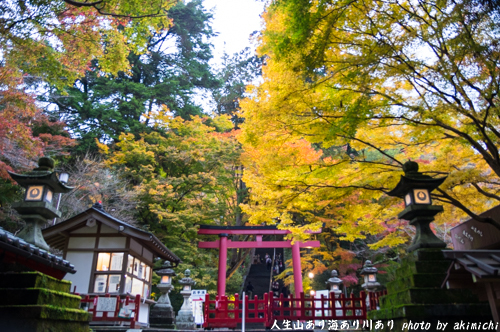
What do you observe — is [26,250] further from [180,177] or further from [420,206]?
[180,177]

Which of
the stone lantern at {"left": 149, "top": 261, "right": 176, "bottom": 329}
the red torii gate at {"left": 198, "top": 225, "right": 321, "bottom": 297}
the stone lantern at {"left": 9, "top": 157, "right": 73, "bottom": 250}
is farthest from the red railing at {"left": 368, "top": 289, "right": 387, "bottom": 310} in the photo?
the stone lantern at {"left": 9, "top": 157, "right": 73, "bottom": 250}

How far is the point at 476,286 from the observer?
198 inches

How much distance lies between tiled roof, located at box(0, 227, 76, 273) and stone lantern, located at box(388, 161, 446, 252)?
6696 mm

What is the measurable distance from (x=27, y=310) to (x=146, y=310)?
860 centimetres

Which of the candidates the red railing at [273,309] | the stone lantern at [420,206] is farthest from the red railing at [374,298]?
the stone lantern at [420,206]

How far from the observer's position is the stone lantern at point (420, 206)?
246 inches

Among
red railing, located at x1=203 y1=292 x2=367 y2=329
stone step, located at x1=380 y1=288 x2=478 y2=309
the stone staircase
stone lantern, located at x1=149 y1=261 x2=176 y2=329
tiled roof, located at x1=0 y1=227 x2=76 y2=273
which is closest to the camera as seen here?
tiled roof, located at x1=0 y1=227 x2=76 y2=273

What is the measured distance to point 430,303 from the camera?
18.4 ft

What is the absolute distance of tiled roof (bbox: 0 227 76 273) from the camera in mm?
4368

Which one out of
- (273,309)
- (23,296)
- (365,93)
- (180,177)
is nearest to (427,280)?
(365,93)

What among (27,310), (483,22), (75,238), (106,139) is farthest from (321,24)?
(106,139)

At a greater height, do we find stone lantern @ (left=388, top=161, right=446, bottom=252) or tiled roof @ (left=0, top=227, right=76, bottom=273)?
stone lantern @ (left=388, top=161, right=446, bottom=252)

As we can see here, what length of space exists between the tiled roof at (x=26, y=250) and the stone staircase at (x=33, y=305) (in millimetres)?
267

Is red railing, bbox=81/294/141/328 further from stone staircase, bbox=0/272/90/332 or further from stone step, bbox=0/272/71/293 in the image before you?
stone step, bbox=0/272/71/293
